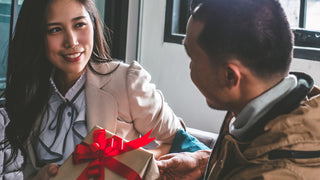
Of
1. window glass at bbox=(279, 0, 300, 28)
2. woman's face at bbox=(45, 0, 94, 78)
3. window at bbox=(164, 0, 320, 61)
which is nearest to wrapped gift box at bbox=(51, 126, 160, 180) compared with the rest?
woman's face at bbox=(45, 0, 94, 78)

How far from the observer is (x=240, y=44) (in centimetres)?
77

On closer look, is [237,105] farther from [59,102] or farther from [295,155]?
[59,102]

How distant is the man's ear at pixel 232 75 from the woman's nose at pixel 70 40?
679 mm

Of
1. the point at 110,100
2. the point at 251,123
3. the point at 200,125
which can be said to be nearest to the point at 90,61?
the point at 110,100

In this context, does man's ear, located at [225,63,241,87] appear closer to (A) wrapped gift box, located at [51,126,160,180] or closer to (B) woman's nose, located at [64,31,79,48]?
(A) wrapped gift box, located at [51,126,160,180]

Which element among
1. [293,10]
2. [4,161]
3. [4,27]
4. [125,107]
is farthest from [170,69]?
[125,107]

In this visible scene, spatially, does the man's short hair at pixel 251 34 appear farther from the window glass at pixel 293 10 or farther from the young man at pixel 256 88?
the window glass at pixel 293 10

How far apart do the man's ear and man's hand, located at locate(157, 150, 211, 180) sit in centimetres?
34

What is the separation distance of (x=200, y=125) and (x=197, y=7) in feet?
6.91

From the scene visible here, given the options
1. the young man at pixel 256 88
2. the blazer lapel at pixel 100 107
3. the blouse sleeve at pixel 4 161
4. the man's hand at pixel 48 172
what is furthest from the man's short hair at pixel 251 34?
the blouse sleeve at pixel 4 161

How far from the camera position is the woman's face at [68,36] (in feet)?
4.31

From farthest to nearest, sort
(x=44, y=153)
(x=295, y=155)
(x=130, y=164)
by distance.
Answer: (x=44, y=153) < (x=130, y=164) < (x=295, y=155)

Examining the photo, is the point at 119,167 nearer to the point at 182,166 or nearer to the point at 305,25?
the point at 182,166

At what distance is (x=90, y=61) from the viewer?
147cm
